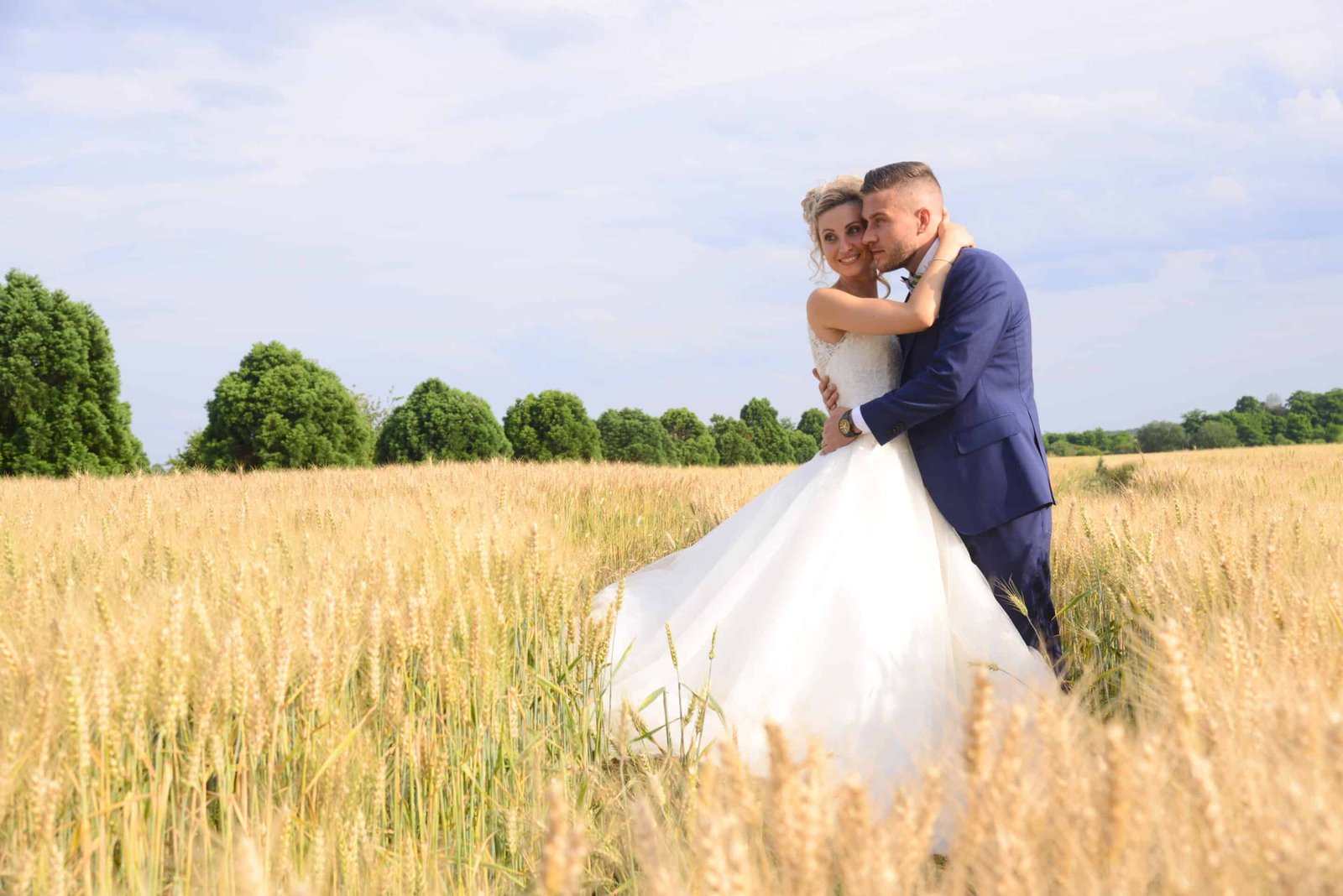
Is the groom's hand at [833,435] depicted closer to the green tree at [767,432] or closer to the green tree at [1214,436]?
the green tree at [767,432]

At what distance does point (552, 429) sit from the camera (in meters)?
18.5

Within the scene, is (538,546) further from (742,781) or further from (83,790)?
(742,781)

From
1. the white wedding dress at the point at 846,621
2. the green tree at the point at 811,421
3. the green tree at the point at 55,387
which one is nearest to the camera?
the white wedding dress at the point at 846,621

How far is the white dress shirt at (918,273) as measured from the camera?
3072 millimetres

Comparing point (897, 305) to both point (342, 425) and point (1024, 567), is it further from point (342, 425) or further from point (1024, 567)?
point (342, 425)

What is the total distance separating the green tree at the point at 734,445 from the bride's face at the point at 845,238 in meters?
26.5

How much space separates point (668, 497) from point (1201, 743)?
5726 millimetres

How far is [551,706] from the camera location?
264 cm

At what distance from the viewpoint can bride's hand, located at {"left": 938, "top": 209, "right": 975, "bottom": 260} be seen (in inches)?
121

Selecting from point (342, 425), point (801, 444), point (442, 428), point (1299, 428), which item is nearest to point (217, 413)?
point (342, 425)

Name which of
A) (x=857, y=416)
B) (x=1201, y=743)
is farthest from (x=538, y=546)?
(x=1201, y=743)

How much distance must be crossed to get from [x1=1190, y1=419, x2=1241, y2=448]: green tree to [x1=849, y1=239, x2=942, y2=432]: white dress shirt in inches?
2082

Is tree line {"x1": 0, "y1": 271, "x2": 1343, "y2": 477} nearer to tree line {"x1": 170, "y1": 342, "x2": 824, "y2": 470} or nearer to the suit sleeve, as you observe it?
tree line {"x1": 170, "y1": 342, "x2": 824, "y2": 470}

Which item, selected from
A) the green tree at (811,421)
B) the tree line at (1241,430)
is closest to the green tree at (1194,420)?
the tree line at (1241,430)
